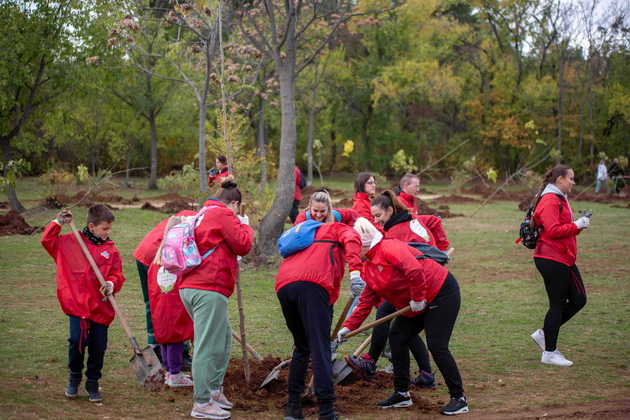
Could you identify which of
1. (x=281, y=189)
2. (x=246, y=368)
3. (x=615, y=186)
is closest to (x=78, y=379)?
(x=246, y=368)

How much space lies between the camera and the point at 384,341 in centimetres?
671

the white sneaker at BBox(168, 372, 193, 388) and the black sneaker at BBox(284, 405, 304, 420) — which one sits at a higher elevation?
the black sneaker at BBox(284, 405, 304, 420)

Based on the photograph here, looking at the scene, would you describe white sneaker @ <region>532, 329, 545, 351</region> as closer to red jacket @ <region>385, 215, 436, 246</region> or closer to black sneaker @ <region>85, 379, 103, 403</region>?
red jacket @ <region>385, 215, 436, 246</region>

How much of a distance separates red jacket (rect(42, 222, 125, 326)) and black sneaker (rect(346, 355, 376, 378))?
2.38 m

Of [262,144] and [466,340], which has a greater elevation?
[262,144]

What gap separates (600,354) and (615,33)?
36394 mm

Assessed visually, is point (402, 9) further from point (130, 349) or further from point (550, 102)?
point (130, 349)

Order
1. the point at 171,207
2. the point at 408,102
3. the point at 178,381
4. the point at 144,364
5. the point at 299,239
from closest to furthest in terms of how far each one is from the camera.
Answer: the point at 299,239 < the point at 144,364 < the point at 178,381 < the point at 171,207 < the point at 408,102

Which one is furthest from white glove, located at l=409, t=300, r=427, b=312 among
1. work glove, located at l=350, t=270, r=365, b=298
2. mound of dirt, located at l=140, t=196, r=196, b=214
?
mound of dirt, located at l=140, t=196, r=196, b=214

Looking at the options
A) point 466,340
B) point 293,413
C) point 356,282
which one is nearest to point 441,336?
point 356,282

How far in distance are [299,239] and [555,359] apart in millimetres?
3527

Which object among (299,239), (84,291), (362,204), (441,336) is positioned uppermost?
(362,204)

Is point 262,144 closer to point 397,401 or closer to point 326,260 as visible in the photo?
point 397,401

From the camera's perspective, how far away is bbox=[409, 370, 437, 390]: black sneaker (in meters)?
6.44
